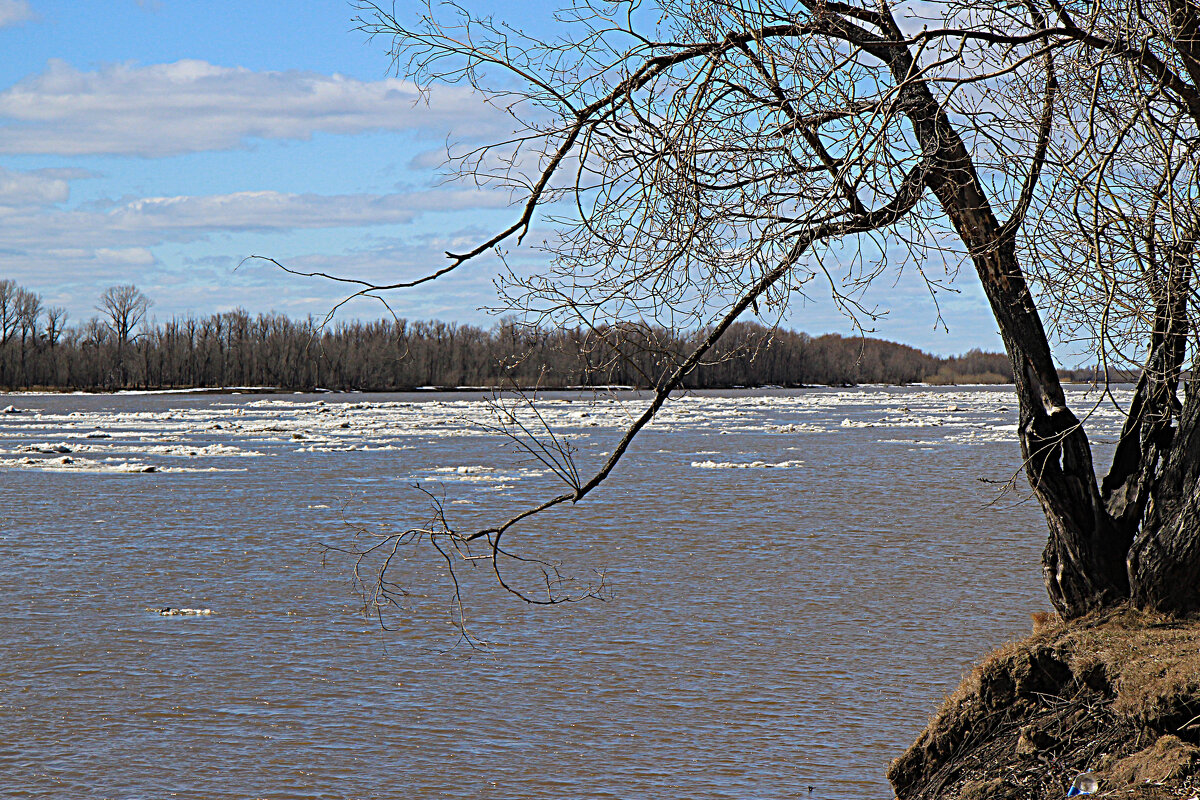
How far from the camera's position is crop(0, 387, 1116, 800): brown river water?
6.62m

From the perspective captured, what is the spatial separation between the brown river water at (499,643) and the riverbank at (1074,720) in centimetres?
81

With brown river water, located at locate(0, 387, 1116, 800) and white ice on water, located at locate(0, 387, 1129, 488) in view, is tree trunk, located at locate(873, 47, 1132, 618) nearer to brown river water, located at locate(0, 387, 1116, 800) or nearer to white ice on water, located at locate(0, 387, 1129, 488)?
brown river water, located at locate(0, 387, 1116, 800)

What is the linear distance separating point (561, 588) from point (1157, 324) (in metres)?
7.16

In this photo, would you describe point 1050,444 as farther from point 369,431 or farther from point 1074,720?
point 369,431

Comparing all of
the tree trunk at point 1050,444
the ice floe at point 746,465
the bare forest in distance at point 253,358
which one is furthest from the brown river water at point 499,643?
the bare forest in distance at point 253,358

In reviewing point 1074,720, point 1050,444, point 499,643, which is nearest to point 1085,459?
point 1050,444

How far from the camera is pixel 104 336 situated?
109688 millimetres

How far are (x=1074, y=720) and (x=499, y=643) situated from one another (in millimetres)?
5080

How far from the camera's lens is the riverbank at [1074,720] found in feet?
15.8

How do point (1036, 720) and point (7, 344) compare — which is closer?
point (1036, 720)

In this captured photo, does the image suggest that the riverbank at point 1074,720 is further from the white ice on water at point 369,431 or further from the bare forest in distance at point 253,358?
the bare forest in distance at point 253,358

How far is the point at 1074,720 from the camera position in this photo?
536 cm

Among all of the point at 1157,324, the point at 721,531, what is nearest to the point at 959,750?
the point at 1157,324

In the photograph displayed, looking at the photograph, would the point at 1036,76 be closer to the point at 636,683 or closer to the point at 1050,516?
the point at 1050,516
